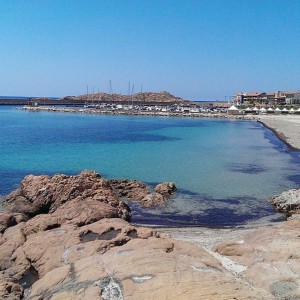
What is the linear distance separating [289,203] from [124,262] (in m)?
15.3

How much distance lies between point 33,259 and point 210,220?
37.4 feet

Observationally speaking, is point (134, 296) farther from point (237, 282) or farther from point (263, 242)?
point (263, 242)

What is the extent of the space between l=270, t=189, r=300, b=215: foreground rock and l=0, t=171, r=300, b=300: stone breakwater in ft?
20.1

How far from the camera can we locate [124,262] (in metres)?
11.7

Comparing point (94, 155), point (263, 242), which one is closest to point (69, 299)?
point (263, 242)

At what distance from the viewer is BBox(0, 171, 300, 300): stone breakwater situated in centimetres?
1038

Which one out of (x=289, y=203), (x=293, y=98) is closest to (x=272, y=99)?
(x=293, y=98)

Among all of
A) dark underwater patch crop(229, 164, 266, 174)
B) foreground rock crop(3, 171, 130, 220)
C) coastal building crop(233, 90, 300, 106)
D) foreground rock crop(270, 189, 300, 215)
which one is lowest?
dark underwater patch crop(229, 164, 266, 174)

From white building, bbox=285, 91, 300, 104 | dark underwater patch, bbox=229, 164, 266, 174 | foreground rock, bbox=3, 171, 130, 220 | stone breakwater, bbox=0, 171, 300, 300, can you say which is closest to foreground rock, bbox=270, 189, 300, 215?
stone breakwater, bbox=0, 171, 300, 300

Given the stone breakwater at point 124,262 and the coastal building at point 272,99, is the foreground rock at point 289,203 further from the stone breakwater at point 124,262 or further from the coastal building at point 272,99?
the coastal building at point 272,99

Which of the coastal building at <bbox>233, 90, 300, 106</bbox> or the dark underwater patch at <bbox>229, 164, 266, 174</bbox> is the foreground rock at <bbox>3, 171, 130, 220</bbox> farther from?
the coastal building at <bbox>233, 90, 300, 106</bbox>

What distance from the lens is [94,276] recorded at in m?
11.1

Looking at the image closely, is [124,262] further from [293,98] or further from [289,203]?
[293,98]

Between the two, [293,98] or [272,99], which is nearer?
[293,98]
